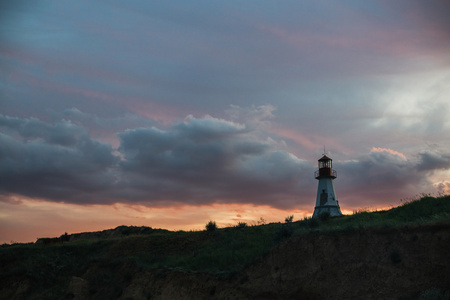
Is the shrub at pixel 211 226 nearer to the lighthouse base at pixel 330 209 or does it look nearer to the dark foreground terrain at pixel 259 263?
the dark foreground terrain at pixel 259 263

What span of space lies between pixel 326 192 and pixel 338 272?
36573 millimetres

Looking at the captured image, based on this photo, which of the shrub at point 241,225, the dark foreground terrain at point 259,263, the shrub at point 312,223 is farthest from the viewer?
the shrub at point 241,225

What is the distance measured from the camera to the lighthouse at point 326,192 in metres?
55.7

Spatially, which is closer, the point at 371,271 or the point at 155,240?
the point at 371,271

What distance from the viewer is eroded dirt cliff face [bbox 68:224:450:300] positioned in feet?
61.6

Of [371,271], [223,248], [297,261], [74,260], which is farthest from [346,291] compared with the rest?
[74,260]

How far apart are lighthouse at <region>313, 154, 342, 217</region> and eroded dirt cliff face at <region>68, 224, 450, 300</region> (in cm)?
3274

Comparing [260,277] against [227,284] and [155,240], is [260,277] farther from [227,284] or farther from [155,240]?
[155,240]

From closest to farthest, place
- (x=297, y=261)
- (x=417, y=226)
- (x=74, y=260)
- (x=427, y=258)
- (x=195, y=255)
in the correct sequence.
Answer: (x=427, y=258), (x=417, y=226), (x=297, y=261), (x=195, y=255), (x=74, y=260)

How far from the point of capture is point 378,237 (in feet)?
71.5

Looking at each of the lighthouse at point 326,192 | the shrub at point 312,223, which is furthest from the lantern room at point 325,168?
the shrub at point 312,223

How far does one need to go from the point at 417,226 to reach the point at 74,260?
30.5 metres

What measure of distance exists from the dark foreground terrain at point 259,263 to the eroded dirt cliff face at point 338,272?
5cm

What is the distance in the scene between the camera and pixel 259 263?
968 inches
